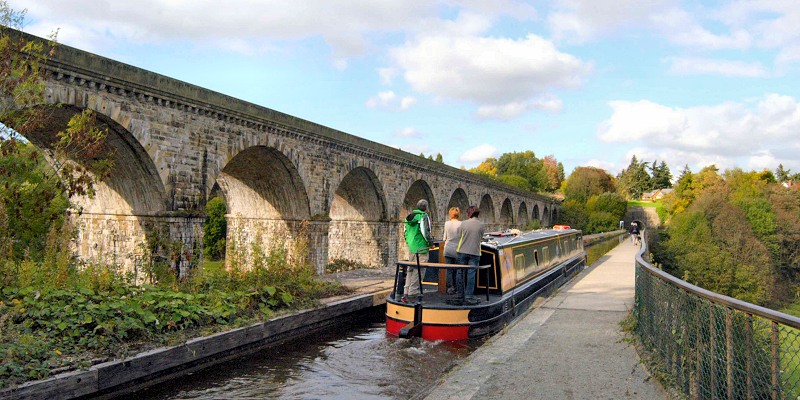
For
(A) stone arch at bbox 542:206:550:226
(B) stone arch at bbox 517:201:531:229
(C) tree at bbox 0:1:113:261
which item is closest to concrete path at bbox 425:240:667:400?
(C) tree at bbox 0:1:113:261

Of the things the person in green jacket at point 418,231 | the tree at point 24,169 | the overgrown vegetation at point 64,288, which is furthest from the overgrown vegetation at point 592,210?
the tree at point 24,169

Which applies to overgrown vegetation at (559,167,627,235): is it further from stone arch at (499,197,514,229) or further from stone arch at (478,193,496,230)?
stone arch at (478,193,496,230)

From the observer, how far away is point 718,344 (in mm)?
3846

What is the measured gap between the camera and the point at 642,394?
174 inches

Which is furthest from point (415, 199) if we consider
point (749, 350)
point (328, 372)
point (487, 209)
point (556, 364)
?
point (749, 350)

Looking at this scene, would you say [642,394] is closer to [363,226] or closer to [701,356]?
[701,356]

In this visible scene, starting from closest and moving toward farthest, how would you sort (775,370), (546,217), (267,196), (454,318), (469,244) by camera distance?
(775,370), (454,318), (469,244), (267,196), (546,217)

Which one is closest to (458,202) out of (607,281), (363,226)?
(363,226)

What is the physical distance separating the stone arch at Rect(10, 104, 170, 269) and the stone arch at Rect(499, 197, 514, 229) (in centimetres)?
3468

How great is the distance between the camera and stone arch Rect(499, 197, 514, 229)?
4585cm

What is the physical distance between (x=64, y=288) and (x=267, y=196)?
11527mm

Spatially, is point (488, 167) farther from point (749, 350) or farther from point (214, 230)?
point (749, 350)

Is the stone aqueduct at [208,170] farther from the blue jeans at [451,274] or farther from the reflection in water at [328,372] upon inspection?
the blue jeans at [451,274]

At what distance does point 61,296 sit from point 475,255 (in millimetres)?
5403
